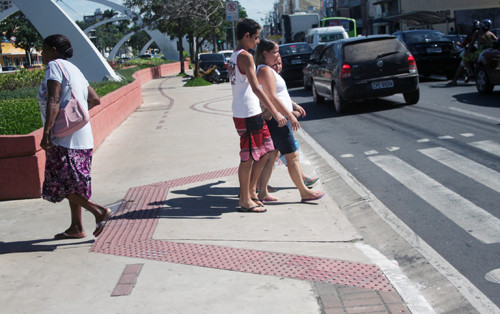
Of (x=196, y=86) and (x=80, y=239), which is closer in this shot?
(x=80, y=239)

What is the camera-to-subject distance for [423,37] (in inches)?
802

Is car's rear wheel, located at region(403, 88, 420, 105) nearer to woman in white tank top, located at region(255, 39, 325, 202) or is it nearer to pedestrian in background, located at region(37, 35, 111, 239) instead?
woman in white tank top, located at region(255, 39, 325, 202)

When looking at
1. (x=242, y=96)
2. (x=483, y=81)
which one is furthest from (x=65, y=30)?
(x=242, y=96)

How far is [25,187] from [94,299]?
3.38 metres

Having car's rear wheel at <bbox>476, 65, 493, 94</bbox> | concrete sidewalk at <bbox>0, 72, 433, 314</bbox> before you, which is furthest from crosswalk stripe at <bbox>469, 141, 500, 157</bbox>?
car's rear wheel at <bbox>476, 65, 493, 94</bbox>

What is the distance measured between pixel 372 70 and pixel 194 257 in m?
9.62

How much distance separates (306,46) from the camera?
23.7 m

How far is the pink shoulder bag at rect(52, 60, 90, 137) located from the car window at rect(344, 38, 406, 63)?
30.6 feet

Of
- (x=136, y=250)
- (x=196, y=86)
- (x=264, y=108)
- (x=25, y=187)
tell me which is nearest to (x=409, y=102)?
(x=264, y=108)

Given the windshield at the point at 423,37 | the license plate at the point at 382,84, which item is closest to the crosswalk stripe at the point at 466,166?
the license plate at the point at 382,84

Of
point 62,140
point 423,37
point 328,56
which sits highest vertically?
point 423,37

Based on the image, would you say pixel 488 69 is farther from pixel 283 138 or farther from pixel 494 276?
pixel 494 276

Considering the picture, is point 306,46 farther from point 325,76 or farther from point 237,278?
point 237,278

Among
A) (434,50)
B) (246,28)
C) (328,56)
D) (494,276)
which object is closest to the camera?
(494,276)
